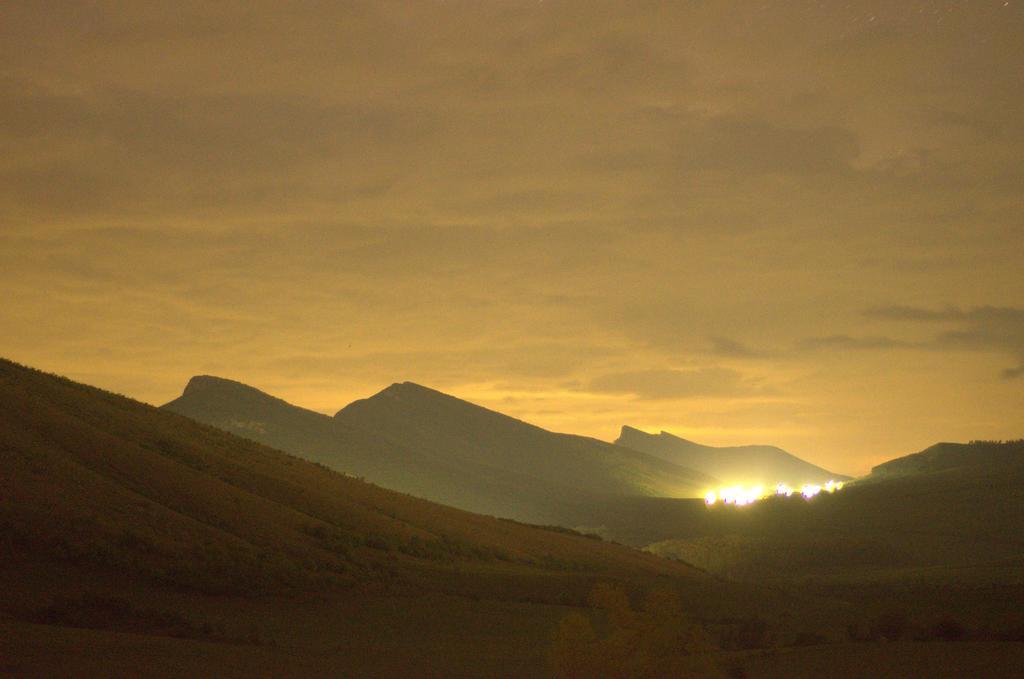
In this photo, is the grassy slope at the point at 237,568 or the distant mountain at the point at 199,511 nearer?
the grassy slope at the point at 237,568

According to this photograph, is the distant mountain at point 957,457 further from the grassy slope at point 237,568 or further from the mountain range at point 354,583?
the grassy slope at point 237,568

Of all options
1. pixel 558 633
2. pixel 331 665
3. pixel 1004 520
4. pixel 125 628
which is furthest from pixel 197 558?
pixel 1004 520

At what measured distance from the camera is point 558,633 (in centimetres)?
1747

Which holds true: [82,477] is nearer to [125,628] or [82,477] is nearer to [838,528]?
[125,628]

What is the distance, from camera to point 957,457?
5044 inches

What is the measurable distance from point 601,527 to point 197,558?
8654 cm

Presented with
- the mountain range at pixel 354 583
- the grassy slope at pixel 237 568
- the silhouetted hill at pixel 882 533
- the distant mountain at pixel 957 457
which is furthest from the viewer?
the distant mountain at pixel 957 457

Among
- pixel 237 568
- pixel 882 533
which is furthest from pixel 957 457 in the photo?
pixel 237 568

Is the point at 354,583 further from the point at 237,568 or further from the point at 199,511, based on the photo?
the point at 199,511

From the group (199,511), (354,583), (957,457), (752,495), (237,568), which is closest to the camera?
(237,568)

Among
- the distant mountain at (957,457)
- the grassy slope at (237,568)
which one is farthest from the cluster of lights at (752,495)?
the grassy slope at (237,568)

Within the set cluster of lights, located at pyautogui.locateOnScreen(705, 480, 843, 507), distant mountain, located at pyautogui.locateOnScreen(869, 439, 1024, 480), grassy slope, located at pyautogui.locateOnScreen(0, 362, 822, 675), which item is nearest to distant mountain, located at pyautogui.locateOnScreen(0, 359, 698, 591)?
grassy slope, located at pyautogui.locateOnScreen(0, 362, 822, 675)

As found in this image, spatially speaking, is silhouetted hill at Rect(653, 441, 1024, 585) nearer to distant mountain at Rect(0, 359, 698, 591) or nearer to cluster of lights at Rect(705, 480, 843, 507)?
cluster of lights at Rect(705, 480, 843, 507)

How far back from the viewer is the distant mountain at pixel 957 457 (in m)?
119
